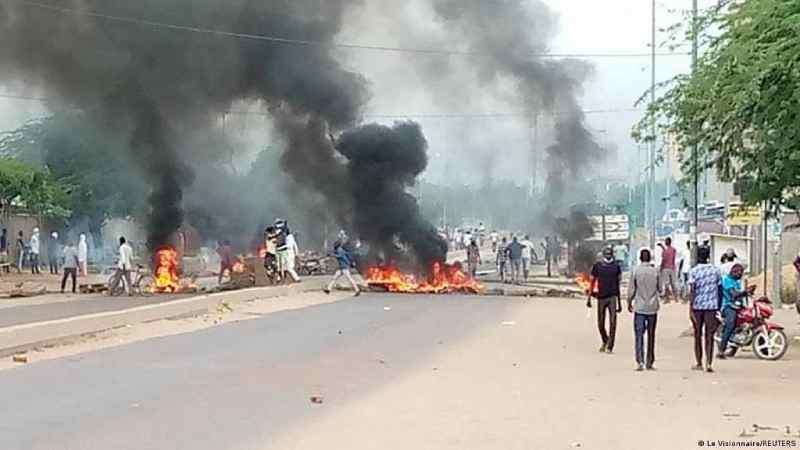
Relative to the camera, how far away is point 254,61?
3503 cm

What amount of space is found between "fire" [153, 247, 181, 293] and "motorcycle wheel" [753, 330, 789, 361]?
17.9 m

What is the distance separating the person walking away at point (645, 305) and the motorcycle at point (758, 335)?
6.42 ft

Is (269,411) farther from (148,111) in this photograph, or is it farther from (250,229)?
(250,229)

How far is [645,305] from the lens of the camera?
13.7 metres

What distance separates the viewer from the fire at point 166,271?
1194 inches

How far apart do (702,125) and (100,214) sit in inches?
1465

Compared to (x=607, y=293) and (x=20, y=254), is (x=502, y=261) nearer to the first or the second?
Result: (x=20, y=254)

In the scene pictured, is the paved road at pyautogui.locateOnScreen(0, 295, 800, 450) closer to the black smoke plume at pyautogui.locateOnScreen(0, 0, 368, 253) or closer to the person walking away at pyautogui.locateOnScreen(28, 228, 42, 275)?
the black smoke plume at pyautogui.locateOnScreen(0, 0, 368, 253)

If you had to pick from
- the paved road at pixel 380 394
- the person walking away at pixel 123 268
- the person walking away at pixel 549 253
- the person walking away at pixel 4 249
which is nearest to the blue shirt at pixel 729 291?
the paved road at pixel 380 394

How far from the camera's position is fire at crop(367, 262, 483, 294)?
105 ft

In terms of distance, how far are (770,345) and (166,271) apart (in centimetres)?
Result: 1974

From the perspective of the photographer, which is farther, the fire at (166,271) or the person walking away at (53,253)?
the person walking away at (53,253)

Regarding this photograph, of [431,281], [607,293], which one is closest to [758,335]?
[607,293]

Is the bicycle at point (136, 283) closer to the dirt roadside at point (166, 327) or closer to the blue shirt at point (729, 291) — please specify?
the dirt roadside at point (166, 327)
